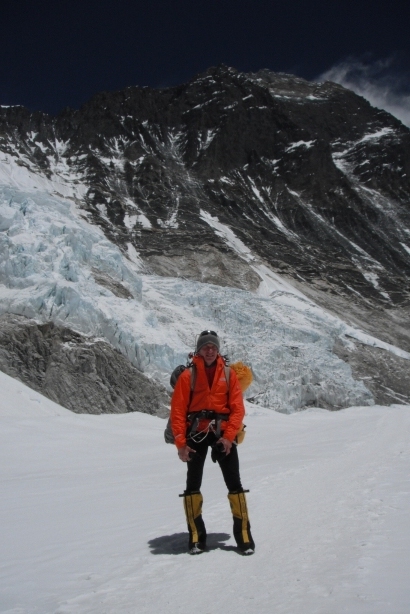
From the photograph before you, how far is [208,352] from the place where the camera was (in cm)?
445

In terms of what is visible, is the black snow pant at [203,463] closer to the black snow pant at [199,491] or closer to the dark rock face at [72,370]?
the black snow pant at [199,491]

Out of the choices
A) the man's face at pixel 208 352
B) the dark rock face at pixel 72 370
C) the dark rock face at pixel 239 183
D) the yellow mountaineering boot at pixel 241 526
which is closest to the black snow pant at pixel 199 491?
the yellow mountaineering boot at pixel 241 526

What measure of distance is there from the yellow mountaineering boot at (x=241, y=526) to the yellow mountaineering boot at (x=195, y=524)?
→ 0.27 meters

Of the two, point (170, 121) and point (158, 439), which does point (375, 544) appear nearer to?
point (158, 439)

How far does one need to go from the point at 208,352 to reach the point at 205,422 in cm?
56

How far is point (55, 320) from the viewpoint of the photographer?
2530cm

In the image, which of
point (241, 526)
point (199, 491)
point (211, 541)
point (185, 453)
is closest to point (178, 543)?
point (211, 541)

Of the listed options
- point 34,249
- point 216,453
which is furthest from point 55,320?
point 216,453

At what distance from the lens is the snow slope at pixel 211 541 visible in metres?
3.03

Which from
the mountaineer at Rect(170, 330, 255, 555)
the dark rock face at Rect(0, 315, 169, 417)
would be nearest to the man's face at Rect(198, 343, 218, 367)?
the mountaineer at Rect(170, 330, 255, 555)

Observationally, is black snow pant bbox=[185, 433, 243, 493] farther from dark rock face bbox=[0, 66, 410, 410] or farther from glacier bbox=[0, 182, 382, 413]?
dark rock face bbox=[0, 66, 410, 410]

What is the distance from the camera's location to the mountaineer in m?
4.28

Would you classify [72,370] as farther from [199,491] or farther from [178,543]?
[199,491]

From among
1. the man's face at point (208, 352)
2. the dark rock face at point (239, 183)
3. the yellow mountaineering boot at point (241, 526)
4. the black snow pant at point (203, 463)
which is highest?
the dark rock face at point (239, 183)
